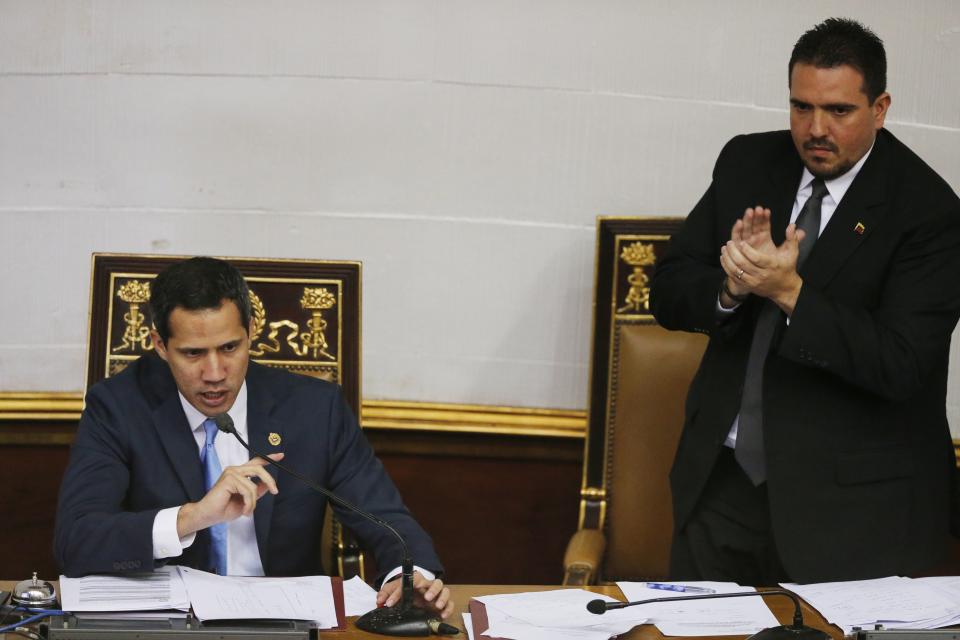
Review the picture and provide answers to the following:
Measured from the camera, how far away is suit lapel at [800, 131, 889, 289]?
2.45 m

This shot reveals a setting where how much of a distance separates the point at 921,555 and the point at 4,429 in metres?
2.38

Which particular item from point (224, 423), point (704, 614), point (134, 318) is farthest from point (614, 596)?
point (134, 318)

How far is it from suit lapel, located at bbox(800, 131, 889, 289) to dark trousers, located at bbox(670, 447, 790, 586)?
1.25ft

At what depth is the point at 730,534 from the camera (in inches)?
101

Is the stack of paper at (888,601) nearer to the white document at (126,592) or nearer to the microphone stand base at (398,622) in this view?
the microphone stand base at (398,622)

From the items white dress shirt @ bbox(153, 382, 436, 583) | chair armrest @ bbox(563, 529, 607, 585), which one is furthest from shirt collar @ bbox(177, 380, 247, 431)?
chair armrest @ bbox(563, 529, 607, 585)

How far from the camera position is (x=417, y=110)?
352 cm

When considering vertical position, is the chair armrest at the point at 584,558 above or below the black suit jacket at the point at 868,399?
below

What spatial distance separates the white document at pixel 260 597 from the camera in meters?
2.05

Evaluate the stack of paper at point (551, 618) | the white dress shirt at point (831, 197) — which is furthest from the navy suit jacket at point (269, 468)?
the white dress shirt at point (831, 197)

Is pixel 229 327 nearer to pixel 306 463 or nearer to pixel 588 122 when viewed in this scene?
pixel 306 463

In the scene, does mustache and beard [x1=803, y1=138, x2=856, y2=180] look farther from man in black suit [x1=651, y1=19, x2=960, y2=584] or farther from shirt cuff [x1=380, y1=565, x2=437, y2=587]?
shirt cuff [x1=380, y1=565, x2=437, y2=587]

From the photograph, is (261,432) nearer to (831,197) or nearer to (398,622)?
(398,622)

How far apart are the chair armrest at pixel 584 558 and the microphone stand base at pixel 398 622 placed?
76 centimetres
